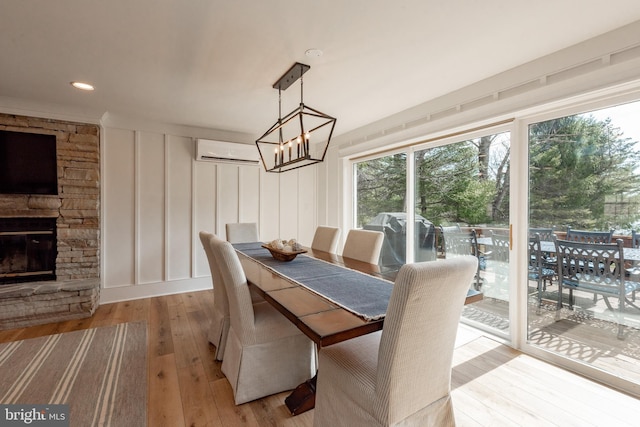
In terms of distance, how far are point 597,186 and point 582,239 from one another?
1.32 ft

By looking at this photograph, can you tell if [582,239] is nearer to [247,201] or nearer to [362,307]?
[362,307]

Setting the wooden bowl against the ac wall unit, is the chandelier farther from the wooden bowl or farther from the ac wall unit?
the wooden bowl

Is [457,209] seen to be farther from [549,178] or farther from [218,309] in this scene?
[218,309]

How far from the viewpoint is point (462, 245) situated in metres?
3.07

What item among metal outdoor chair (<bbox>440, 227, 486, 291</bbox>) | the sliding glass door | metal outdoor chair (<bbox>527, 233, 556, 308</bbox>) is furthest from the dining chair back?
metal outdoor chair (<bbox>440, 227, 486, 291</bbox>)

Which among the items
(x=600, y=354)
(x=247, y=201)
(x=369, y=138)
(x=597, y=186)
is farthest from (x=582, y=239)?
(x=247, y=201)

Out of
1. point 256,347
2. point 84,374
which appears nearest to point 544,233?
point 256,347

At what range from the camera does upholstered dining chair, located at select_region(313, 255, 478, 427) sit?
1134 mm

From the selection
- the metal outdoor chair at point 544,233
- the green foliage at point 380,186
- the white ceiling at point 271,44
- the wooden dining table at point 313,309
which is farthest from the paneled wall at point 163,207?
the metal outdoor chair at point 544,233

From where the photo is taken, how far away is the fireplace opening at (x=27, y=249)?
3205mm

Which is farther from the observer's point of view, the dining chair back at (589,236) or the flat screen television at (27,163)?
the flat screen television at (27,163)

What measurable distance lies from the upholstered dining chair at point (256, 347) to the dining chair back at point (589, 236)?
2.15 meters

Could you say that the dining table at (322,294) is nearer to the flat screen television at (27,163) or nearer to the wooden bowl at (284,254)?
the wooden bowl at (284,254)

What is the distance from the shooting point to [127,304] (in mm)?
3670
